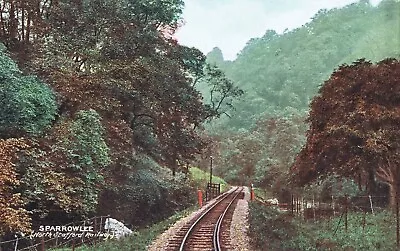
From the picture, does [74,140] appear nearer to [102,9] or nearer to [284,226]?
[102,9]

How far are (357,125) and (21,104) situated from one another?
29.7ft

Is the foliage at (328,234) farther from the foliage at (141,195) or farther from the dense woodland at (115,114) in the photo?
the foliage at (141,195)

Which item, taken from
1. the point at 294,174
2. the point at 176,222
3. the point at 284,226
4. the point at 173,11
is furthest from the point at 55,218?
the point at 173,11

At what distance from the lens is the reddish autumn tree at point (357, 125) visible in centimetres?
1235

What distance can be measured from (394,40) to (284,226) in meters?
17.8

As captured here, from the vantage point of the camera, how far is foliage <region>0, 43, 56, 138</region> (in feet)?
31.7

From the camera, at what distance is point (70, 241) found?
9.93 m

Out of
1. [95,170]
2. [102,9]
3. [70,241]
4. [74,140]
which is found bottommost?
[70,241]

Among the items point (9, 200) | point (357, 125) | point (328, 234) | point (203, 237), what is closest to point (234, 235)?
point (203, 237)

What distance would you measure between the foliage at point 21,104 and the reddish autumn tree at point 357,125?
809 cm

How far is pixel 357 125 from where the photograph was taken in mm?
12688

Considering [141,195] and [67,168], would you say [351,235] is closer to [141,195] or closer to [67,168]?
[141,195]

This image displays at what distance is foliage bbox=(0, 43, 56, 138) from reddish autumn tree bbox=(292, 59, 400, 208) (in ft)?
26.5

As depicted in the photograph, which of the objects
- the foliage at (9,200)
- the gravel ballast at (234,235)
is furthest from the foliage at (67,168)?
the gravel ballast at (234,235)
